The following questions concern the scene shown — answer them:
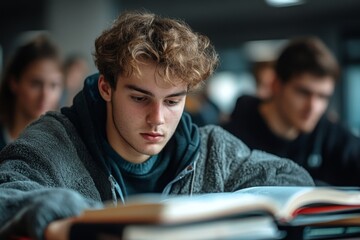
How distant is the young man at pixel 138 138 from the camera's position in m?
1.34

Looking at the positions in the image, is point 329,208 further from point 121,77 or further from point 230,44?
point 230,44

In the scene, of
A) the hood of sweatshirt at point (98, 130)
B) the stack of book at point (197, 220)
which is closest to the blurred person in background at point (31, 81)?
the hood of sweatshirt at point (98, 130)

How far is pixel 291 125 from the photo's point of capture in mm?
2641

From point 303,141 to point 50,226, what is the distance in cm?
177

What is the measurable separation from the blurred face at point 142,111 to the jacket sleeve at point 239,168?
17 centimetres

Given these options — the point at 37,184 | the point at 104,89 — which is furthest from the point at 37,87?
the point at 37,184

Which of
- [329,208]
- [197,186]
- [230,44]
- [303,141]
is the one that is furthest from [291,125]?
[230,44]

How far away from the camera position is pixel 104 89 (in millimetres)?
1484

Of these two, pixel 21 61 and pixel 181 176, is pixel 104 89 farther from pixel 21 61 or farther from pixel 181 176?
pixel 21 61

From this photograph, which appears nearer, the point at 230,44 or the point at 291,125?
the point at 291,125

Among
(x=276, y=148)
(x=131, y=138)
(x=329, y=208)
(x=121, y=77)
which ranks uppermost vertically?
(x=121, y=77)

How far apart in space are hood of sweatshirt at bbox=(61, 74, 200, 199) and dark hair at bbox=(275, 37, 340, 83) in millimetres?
1153

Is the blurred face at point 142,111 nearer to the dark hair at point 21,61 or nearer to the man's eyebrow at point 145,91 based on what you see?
the man's eyebrow at point 145,91

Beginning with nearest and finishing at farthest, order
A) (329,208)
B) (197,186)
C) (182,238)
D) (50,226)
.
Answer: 1. (182,238)
2. (50,226)
3. (329,208)
4. (197,186)
